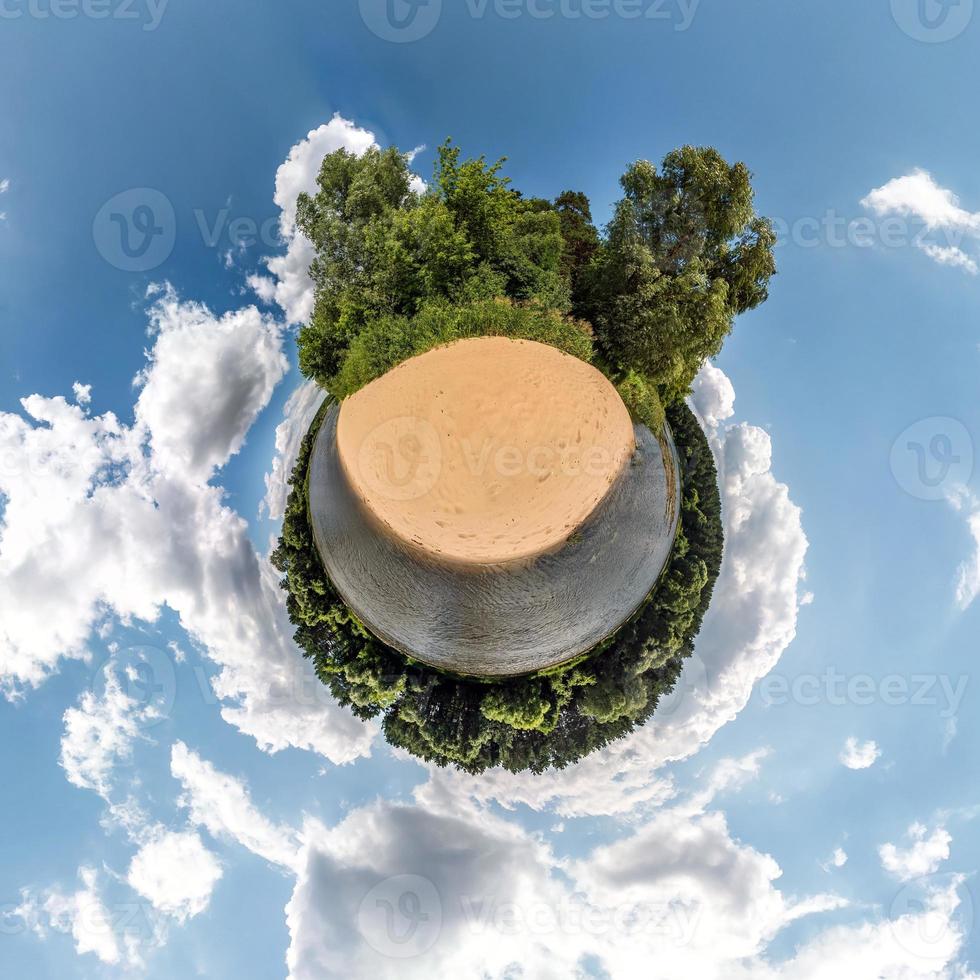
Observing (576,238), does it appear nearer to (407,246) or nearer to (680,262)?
(680,262)

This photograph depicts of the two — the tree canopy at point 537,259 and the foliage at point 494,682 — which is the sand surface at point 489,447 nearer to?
the tree canopy at point 537,259

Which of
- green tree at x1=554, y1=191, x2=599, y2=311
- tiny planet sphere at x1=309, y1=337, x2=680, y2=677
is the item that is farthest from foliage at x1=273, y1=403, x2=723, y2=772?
green tree at x1=554, y1=191, x2=599, y2=311

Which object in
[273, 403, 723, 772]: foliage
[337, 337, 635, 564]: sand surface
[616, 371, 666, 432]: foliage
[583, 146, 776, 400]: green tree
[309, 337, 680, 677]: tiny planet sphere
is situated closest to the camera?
[583, 146, 776, 400]: green tree

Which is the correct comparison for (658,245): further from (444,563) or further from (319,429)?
(319,429)
